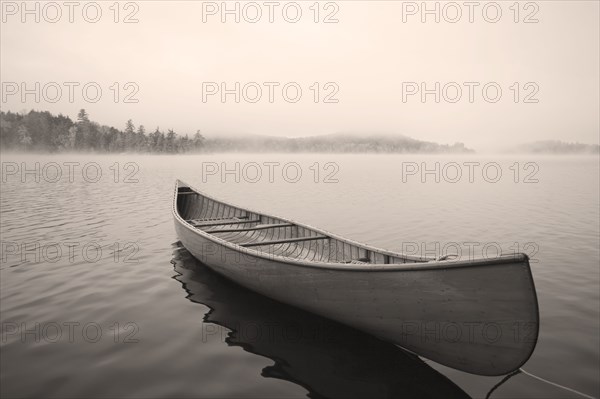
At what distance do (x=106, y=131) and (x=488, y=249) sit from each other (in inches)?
6811

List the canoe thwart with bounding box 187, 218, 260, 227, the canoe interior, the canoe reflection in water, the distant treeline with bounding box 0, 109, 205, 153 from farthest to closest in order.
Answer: the distant treeline with bounding box 0, 109, 205, 153 < the canoe thwart with bounding box 187, 218, 260, 227 < the canoe interior < the canoe reflection in water

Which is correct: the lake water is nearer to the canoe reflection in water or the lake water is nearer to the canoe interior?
the canoe reflection in water

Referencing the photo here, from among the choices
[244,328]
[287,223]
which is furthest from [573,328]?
[287,223]

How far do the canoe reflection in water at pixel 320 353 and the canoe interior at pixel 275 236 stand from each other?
1417mm

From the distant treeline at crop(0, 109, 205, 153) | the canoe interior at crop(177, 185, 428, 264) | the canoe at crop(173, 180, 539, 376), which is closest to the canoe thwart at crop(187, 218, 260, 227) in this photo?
the canoe interior at crop(177, 185, 428, 264)

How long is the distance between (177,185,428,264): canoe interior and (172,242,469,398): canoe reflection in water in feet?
4.65

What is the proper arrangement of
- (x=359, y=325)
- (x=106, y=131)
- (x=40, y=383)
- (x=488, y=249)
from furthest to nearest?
(x=106, y=131) < (x=488, y=249) < (x=359, y=325) < (x=40, y=383)

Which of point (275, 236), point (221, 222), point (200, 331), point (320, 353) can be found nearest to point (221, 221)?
point (221, 222)

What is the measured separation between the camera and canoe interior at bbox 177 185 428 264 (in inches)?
362

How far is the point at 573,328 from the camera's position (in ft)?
25.8

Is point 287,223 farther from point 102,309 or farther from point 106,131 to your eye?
point 106,131

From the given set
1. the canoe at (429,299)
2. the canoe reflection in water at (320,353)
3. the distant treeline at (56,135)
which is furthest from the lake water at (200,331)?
the distant treeline at (56,135)

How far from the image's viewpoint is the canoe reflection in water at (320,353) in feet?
19.7

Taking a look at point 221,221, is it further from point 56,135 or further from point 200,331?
point 56,135
